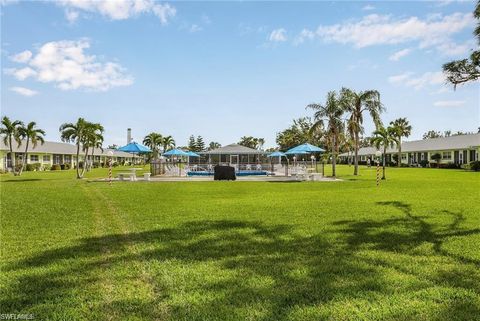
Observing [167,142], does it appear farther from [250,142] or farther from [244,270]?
[244,270]

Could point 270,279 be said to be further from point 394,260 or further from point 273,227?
point 273,227

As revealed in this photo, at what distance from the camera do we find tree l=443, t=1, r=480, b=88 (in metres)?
8.48

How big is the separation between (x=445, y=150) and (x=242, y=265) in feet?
186

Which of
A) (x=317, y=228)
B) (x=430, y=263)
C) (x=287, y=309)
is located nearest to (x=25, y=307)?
(x=287, y=309)

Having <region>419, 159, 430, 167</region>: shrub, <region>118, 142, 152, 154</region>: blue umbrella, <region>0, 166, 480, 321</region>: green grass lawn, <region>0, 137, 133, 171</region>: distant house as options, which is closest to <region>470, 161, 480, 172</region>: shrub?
<region>419, 159, 430, 167</region>: shrub

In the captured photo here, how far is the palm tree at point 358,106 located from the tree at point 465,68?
2482 cm

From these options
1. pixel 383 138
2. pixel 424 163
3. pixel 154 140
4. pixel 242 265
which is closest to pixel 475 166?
pixel 383 138

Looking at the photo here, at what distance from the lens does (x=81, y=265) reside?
5973mm

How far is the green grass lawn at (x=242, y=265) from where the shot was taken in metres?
4.35

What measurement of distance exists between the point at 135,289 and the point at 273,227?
14.9 feet

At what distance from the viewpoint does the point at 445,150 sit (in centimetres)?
5509

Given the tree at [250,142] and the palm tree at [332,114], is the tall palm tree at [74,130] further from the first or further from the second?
the tree at [250,142]

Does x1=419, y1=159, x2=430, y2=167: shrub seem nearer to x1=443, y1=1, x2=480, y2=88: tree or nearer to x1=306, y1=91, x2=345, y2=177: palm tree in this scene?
x1=306, y1=91, x2=345, y2=177: palm tree

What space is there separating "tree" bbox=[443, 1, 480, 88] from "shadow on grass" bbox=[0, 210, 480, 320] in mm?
3267
